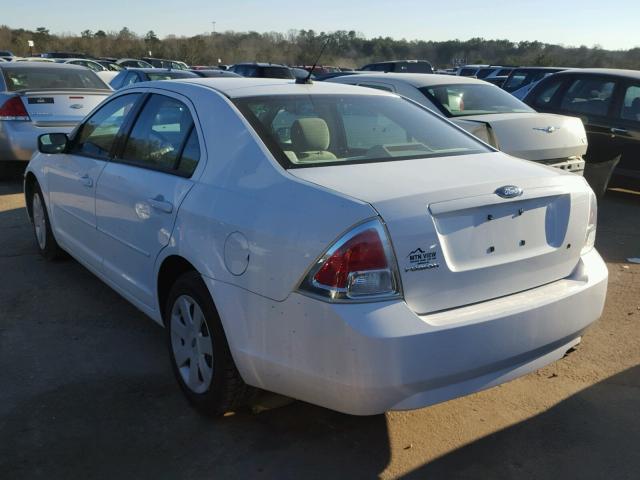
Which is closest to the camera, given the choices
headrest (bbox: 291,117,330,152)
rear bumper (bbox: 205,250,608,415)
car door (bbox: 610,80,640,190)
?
rear bumper (bbox: 205,250,608,415)

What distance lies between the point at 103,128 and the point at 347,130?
187 cm

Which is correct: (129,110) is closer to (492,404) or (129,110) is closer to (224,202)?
(224,202)

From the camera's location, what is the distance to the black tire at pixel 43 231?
5430 millimetres

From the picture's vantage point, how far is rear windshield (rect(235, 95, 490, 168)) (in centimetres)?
317

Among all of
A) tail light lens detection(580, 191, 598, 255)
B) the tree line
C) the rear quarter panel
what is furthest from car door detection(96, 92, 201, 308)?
the tree line

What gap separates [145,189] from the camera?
355 cm

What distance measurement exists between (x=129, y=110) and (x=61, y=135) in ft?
3.67

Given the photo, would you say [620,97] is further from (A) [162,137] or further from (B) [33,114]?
(B) [33,114]

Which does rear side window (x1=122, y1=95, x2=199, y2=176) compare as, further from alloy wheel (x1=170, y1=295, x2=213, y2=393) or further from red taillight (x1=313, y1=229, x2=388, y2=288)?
red taillight (x1=313, y1=229, x2=388, y2=288)

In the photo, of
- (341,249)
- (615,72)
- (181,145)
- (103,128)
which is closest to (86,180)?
(103,128)

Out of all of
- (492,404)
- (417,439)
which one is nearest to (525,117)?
(492,404)

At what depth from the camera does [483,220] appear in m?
2.65

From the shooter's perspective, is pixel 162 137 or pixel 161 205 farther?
pixel 162 137

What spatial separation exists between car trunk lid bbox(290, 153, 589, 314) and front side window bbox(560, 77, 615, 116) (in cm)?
608
